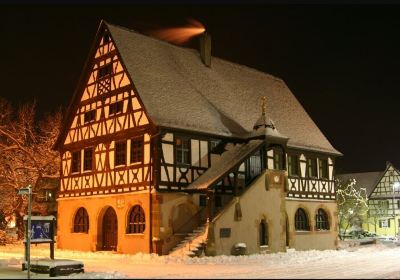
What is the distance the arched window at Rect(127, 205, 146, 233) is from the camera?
101ft

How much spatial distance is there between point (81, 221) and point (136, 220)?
6245 mm

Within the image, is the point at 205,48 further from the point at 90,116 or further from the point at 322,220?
the point at 322,220

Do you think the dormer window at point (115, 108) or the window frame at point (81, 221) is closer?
the dormer window at point (115, 108)

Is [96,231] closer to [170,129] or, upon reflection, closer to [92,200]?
[92,200]

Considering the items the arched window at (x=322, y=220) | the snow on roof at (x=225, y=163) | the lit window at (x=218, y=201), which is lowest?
the arched window at (x=322, y=220)

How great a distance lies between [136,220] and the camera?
102ft

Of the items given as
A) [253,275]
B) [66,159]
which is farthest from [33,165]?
[253,275]

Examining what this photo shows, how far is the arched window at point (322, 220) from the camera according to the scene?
41.4 metres

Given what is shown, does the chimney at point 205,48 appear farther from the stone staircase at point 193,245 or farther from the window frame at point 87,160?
the stone staircase at point 193,245

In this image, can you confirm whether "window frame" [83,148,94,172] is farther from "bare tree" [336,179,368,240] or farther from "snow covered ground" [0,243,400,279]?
"bare tree" [336,179,368,240]

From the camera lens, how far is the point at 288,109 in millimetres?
43000

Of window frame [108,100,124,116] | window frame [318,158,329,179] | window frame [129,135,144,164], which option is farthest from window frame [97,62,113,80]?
window frame [318,158,329,179]

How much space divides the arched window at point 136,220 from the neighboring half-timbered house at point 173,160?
0.06 metres

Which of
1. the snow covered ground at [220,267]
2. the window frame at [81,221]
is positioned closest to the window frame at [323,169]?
the snow covered ground at [220,267]
